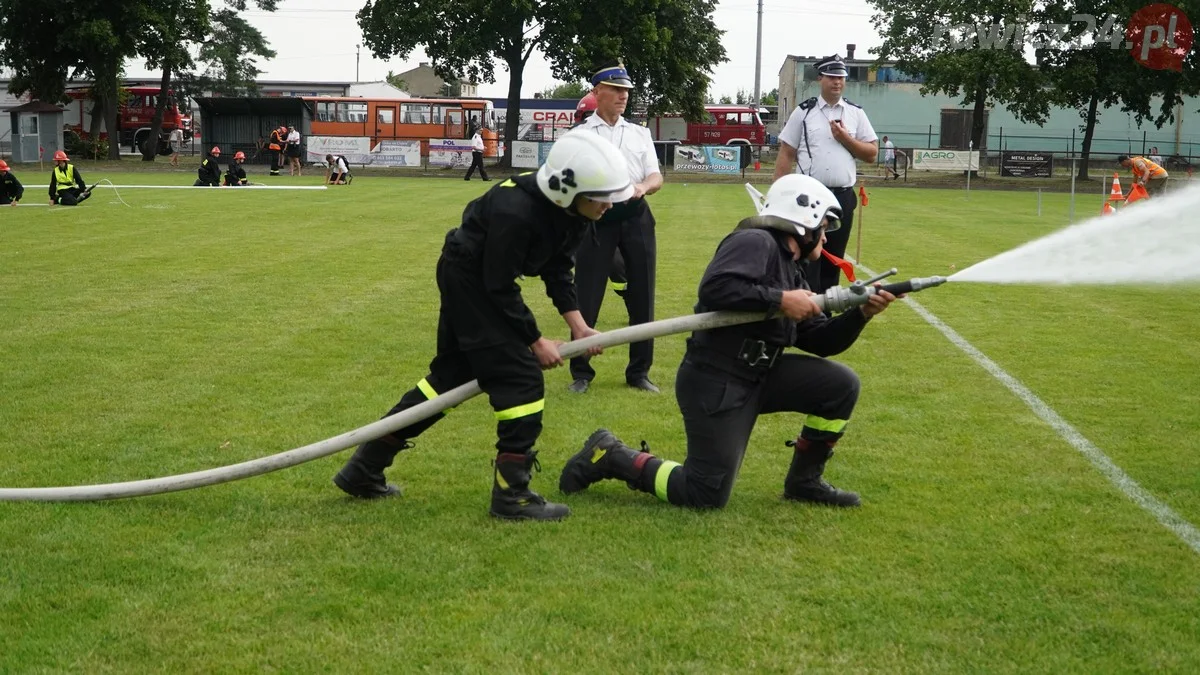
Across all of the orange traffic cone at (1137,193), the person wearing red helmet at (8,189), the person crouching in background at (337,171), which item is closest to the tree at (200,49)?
the person crouching in background at (337,171)

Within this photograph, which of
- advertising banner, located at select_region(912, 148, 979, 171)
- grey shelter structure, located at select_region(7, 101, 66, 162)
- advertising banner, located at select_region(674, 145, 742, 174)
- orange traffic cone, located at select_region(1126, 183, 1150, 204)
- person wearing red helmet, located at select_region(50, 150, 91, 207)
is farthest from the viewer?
grey shelter structure, located at select_region(7, 101, 66, 162)

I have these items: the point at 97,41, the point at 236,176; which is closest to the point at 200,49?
the point at 97,41

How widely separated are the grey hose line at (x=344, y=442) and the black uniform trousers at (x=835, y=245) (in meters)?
3.77

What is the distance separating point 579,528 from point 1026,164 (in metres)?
49.3

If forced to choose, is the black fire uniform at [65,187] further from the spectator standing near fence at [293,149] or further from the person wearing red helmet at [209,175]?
the spectator standing near fence at [293,149]

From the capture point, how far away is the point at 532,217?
5.31 meters

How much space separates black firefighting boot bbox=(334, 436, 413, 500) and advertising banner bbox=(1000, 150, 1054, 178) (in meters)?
48.6

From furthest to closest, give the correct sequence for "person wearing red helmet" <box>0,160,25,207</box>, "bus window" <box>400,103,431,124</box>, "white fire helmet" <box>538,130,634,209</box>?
1. "bus window" <box>400,103,431,124</box>
2. "person wearing red helmet" <box>0,160,25,207</box>
3. "white fire helmet" <box>538,130,634,209</box>

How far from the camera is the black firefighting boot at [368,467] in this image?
232 inches

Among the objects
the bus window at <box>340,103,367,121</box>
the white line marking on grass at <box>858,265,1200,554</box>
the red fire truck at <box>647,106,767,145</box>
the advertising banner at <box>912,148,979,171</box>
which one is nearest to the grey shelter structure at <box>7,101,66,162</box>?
the bus window at <box>340,103,367,121</box>

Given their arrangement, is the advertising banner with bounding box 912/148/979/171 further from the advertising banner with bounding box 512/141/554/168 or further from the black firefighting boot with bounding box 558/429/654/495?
the black firefighting boot with bounding box 558/429/654/495

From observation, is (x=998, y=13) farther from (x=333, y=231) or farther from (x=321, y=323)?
(x=321, y=323)

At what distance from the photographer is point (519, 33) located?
54.0 metres

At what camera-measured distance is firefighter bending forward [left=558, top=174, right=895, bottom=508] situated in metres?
5.70
